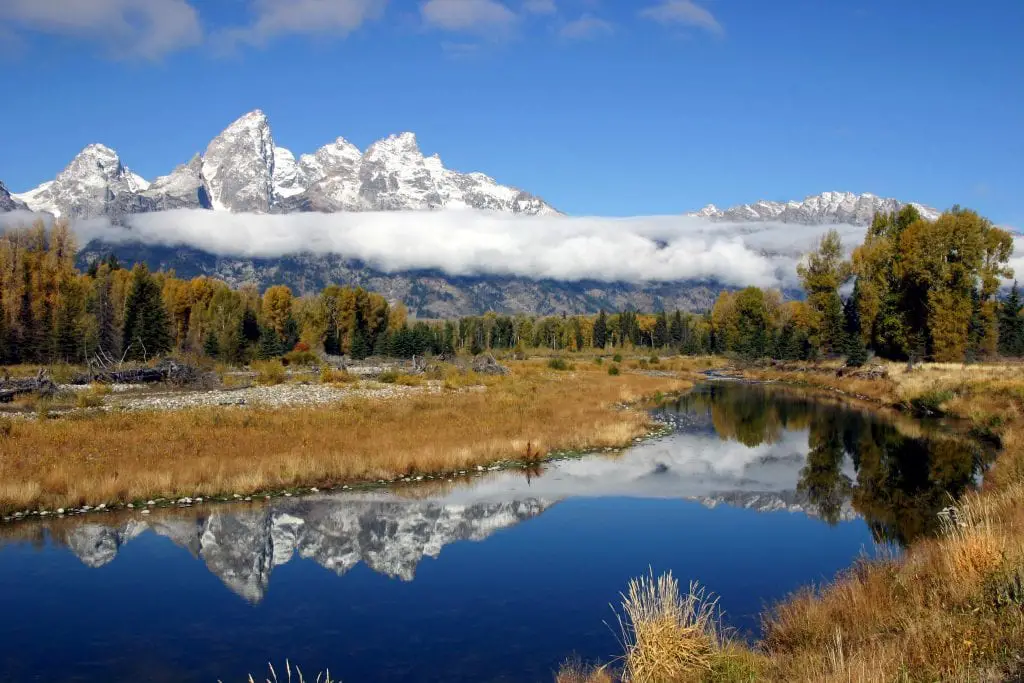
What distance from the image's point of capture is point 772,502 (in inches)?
961

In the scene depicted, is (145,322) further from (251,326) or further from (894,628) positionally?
(894,628)

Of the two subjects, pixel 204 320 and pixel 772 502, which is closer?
pixel 772 502

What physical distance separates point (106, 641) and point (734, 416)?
138 ft

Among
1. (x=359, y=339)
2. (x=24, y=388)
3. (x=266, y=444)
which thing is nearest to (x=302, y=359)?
(x=359, y=339)

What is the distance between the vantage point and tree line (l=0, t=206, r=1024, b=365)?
197 ft

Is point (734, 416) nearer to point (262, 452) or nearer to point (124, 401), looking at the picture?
point (262, 452)

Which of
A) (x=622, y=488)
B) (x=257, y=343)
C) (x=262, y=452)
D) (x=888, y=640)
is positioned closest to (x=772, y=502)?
(x=622, y=488)

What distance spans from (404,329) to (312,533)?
328 feet

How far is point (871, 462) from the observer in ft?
→ 101

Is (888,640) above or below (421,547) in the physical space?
above

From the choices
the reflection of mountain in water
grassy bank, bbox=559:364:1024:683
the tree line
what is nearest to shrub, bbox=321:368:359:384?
the tree line

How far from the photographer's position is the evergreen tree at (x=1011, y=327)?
3489 inches

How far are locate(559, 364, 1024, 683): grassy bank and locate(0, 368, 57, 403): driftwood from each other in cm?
4023

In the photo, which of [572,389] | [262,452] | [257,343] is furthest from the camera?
[257,343]
